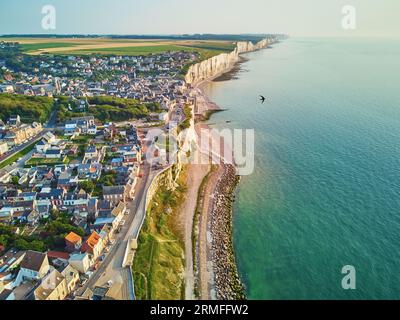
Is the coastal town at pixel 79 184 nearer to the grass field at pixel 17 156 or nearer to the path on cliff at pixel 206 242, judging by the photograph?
the grass field at pixel 17 156

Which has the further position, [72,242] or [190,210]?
[190,210]

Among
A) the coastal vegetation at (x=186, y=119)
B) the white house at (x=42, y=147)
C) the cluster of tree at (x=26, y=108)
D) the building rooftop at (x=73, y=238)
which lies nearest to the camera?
the building rooftop at (x=73, y=238)

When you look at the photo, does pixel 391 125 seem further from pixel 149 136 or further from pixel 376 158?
pixel 149 136

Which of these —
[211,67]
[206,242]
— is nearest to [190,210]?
[206,242]

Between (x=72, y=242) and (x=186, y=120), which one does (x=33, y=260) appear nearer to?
(x=72, y=242)

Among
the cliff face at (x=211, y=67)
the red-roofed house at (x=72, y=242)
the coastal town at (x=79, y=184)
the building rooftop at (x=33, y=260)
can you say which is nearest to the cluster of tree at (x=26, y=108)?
the coastal town at (x=79, y=184)

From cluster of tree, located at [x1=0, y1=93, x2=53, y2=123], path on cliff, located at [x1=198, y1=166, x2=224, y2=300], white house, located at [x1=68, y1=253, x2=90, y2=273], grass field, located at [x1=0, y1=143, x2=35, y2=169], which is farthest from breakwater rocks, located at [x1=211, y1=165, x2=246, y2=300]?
cluster of tree, located at [x1=0, y1=93, x2=53, y2=123]

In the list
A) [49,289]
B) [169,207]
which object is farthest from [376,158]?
[49,289]

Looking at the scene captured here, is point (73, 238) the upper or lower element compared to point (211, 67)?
lower
